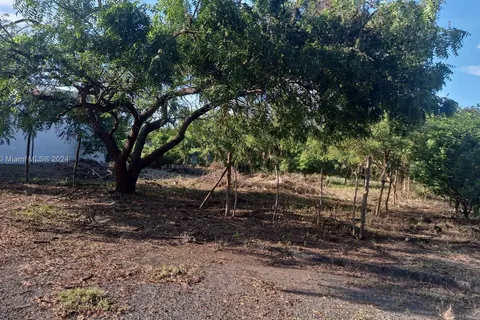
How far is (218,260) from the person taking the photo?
284 inches

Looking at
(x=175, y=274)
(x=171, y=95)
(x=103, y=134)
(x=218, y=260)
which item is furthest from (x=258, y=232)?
(x=103, y=134)

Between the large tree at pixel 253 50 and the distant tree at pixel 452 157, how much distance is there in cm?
543

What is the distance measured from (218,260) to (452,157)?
1059 centimetres

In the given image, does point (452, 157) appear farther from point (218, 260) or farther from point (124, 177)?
point (124, 177)

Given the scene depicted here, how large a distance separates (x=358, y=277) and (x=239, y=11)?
216 inches

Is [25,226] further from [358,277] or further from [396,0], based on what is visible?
[396,0]

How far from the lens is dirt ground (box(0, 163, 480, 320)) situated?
4.94 m

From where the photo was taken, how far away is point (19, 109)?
10.2m

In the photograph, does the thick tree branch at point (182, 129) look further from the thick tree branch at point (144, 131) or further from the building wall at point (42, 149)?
the building wall at point (42, 149)

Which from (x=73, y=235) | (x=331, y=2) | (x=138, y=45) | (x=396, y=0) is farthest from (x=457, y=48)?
(x=73, y=235)

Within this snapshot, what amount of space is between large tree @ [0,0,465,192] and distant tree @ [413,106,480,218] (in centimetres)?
543

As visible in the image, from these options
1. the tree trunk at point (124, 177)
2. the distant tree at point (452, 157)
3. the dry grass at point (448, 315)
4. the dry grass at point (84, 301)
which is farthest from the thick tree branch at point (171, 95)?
the distant tree at point (452, 157)

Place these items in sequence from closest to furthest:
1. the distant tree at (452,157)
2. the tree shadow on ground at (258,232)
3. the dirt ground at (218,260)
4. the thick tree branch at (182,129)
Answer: the dirt ground at (218,260), the tree shadow on ground at (258,232), the thick tree branch at (182,129), the distant tree at (452,157)

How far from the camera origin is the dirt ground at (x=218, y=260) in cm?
494
